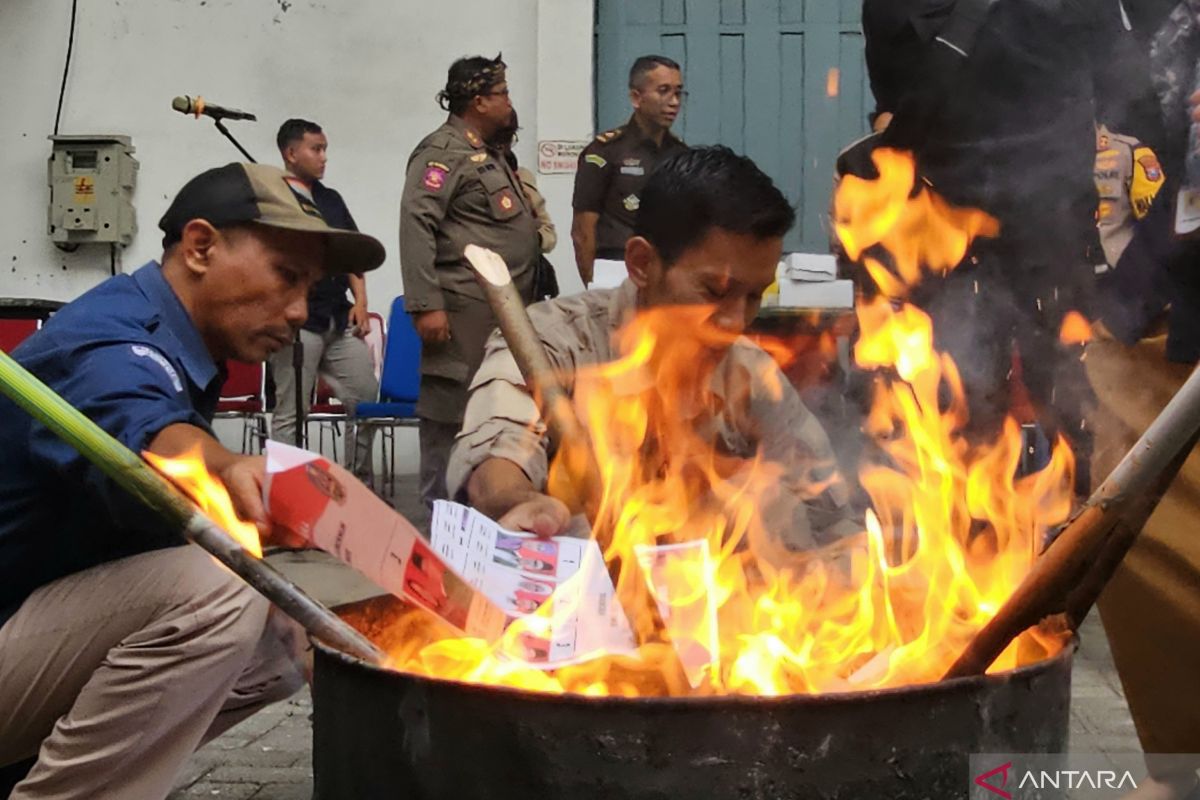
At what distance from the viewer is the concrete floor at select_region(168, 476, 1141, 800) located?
9.56ft

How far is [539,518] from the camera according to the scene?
228 cm

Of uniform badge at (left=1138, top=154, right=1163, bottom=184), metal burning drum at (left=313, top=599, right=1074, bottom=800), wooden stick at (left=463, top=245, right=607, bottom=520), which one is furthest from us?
uniform badge at (left=1138, top=154, right=1163, bottom=184)

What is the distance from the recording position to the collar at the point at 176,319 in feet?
7.52

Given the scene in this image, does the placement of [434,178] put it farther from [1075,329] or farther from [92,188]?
[92,188]

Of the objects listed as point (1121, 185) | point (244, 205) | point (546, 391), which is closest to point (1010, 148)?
point (1121, 185)

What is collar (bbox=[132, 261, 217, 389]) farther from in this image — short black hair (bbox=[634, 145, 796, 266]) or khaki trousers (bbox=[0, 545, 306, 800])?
short black hair (bbox=[634, 145, 796, 266])

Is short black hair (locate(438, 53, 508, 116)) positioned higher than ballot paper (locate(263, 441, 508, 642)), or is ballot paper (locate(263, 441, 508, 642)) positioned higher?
short black hair (locate(438, 53, 508, 116))

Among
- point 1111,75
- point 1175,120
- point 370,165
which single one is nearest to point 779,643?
point 1175,120

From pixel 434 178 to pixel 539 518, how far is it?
3.19 m

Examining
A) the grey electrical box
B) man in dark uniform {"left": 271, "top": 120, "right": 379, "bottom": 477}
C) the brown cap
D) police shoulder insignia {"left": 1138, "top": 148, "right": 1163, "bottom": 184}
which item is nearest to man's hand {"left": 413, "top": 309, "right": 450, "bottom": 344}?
man in dark uniform {"left": 271, "top": 120, "right": 379, "bottom": 477}

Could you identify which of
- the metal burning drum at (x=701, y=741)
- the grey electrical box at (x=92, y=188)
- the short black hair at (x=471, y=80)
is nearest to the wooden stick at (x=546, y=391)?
the metal burning drum at (x=701, y=741)

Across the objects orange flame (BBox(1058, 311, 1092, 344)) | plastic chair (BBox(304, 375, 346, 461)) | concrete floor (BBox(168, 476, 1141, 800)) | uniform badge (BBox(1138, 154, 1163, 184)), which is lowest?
concrete floor (BBox(168, 476, 1141, 800))

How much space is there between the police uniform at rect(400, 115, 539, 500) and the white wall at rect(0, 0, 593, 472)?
2418 millimetres

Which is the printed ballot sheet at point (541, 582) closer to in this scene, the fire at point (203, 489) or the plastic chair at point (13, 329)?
the fire at point (203, 489)
